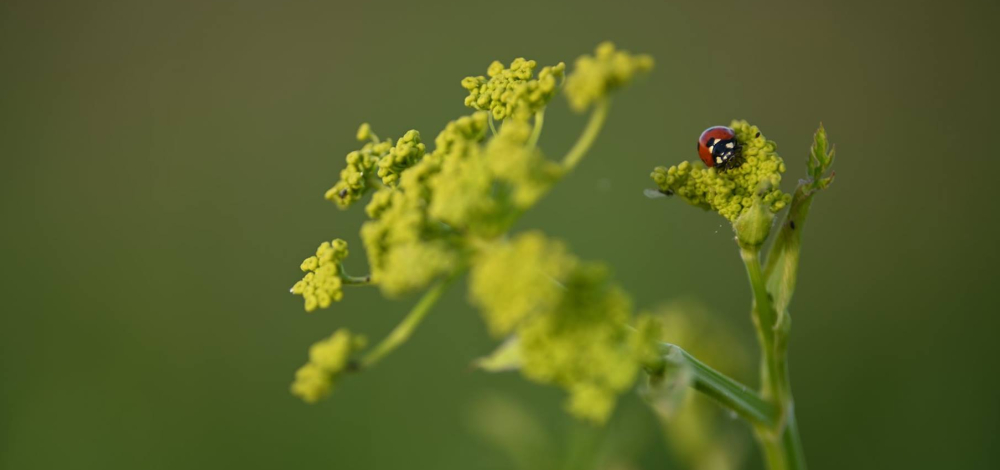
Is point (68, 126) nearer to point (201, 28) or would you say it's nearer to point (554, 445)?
point (201, 28)

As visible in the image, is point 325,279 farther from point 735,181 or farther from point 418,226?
point 735,181

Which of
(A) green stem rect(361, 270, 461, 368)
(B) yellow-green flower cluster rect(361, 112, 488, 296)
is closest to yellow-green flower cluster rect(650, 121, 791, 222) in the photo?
(B) yellow-green flower cluster rect(361, 112, 488, 296)

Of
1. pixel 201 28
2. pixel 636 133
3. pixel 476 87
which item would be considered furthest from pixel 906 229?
pixel 201 28

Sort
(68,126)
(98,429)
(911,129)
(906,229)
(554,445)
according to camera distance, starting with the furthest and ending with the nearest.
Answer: (68,126)
(911,129)
(906,229)
(98,429)
(554,445)

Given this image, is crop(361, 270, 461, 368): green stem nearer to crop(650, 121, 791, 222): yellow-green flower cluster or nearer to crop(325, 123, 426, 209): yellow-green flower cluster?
crop(325, 123, 426, 209): yellow-green flower cluster

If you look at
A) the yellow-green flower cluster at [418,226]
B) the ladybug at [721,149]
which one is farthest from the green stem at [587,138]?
the ladybug at [721,149]

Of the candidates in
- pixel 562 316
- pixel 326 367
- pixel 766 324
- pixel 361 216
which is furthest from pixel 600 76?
pixel 361 216

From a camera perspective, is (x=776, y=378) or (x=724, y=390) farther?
(x=776, y=378)
